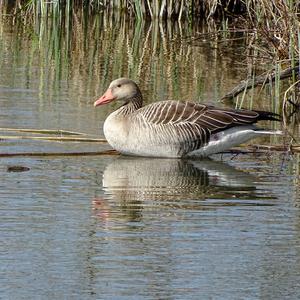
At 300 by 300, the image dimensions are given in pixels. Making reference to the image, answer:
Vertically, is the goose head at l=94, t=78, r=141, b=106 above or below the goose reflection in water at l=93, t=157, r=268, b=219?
above

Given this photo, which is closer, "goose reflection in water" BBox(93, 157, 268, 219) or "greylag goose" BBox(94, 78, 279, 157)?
"goose reflection in water" BBox(93, 157, 268, 219)

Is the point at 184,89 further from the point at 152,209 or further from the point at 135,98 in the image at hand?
the point at 152,209

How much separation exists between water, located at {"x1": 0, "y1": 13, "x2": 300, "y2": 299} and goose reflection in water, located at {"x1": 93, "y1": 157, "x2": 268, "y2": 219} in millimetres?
12

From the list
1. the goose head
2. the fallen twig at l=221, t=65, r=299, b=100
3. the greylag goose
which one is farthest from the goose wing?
the fallen twig at l=221, t=65, r=299, b=100

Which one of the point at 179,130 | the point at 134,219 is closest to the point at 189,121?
the point at 179,130

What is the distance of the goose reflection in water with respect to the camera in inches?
368

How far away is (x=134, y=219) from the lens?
878 cm

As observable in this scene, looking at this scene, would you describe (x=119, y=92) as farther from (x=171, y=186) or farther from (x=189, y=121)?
(x=171, y=186)

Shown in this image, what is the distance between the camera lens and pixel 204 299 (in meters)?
6.82

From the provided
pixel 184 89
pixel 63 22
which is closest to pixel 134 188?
pixel 184 89

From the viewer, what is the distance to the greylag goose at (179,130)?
37.7 ft

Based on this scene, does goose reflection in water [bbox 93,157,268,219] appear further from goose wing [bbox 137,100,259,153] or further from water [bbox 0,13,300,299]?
goose wing [bbox 137,100,259,153]

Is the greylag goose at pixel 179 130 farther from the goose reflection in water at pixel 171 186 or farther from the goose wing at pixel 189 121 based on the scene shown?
the goose reflection in water at pixel 171 186

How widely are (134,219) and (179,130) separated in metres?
2.96
